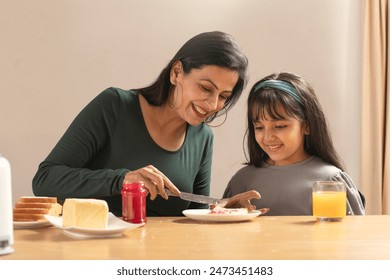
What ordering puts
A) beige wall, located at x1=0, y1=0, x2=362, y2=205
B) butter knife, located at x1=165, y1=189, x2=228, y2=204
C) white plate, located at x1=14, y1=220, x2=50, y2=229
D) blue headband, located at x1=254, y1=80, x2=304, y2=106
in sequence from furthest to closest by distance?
beige wall, located at x1=0, y1=0, x2=362, y2=205
blue headband, located at x1=254, y1=80, x2=304, y2=106
butter knife, located at x1=165, y1=189, x2=228, y2=204
white plate, located at x1=14, y1=220, x2=50, y2=229

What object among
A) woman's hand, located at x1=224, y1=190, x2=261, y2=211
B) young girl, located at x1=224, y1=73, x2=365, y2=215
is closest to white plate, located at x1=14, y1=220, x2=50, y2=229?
woman's hand, located at x1=224, y1=190, x2=261, y2=211

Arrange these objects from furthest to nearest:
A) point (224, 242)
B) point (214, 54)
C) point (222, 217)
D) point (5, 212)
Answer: point (214, 54) → point (222, 217) → point (224, 242) → point (5, 212)

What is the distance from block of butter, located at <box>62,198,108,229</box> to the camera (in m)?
1.42

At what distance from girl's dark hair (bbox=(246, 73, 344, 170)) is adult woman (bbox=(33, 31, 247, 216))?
0.17m

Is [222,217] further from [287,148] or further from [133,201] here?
[287,148]

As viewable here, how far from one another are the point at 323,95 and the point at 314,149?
Result: 1.46 meters

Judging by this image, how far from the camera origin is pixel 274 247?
4.14 ft

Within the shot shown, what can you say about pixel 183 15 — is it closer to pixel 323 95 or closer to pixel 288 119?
pixel 323 95

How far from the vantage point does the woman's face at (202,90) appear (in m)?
2.05

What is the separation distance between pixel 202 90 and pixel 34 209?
761mm

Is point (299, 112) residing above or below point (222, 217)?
above

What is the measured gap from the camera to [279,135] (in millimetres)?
2350

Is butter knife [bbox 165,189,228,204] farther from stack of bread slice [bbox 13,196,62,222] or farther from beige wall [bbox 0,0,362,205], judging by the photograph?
beige wall [bbox 0,0,362,205]

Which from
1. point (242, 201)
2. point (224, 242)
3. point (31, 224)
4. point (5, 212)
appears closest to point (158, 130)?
point (242, 201)
